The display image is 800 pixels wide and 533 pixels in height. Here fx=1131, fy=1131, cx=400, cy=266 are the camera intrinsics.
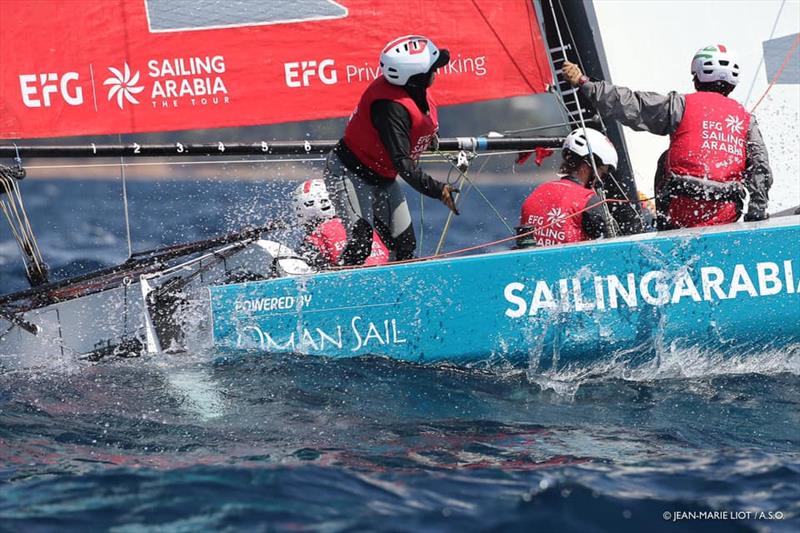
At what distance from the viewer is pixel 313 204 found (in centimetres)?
483

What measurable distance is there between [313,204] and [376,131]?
64 centimetres

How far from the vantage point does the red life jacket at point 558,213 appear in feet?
13.2

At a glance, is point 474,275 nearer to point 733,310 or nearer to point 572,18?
point 733,310

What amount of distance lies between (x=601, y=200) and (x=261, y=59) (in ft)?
6.03

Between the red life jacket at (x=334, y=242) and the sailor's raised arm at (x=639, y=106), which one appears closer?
the sailor's raised arm at (x=639, y=106)

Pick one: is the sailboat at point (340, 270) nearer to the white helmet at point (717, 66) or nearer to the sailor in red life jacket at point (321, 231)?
the sailor in red life jacket at point (321, 231)

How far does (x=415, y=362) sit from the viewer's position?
3.72 metres

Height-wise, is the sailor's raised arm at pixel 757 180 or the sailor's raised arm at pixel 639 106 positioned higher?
the sailor's raised arm at pixel 639 106

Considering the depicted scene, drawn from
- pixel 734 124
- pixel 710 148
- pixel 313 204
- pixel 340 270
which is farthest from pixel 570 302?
pixel 313 204

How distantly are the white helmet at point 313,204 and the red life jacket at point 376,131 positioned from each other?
1.44 feet

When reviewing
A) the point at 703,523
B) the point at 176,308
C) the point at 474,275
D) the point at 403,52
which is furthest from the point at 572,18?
the point at 703,523

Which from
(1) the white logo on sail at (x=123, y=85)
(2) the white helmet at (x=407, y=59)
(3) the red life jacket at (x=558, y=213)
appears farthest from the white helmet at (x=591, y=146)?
(1) the white logo on sail at (x=123, y=85)

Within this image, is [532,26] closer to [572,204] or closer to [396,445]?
[572,204]

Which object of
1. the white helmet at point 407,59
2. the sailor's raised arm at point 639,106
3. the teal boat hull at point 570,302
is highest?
the white helmet at point 407,59
